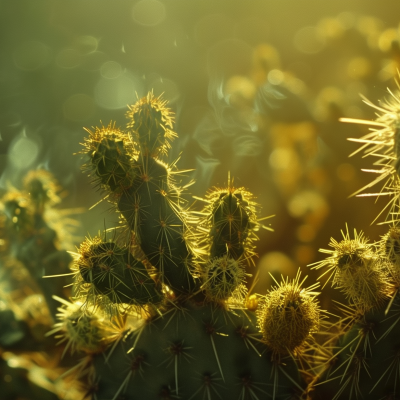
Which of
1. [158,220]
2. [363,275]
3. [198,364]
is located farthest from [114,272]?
[363,275]

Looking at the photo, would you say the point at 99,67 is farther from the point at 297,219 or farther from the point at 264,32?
the point at 297,219

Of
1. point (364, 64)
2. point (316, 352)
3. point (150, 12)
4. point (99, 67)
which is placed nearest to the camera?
point (316, 352)

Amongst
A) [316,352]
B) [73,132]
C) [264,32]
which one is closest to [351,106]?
[264,32]

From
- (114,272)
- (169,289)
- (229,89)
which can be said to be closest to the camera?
(114,272)

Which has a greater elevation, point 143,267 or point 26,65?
point 26,65

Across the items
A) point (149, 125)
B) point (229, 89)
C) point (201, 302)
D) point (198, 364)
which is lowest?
point (198, 364)

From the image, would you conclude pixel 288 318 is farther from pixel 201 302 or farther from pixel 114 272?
pixel 114 272

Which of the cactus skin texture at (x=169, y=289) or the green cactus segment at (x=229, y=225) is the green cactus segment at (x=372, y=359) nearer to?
the cactus skin texture at (x=169, y=289)

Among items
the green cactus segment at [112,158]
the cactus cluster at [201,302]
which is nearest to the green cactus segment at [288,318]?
the cactus cluster at [201,302]
